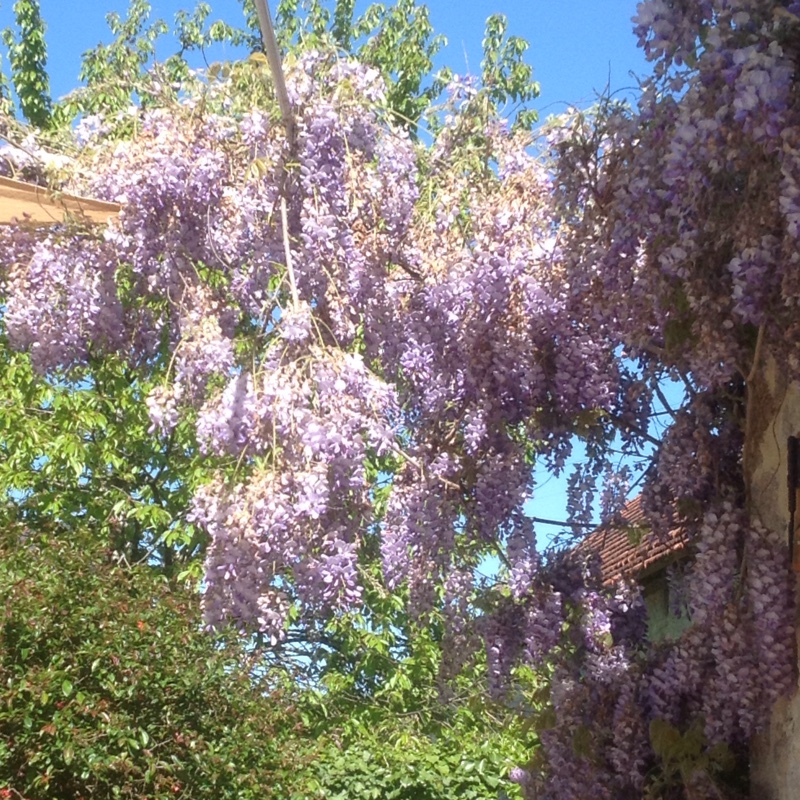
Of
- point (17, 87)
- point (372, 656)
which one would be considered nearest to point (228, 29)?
point (17, 87)

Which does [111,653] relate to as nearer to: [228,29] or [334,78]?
[334,78]

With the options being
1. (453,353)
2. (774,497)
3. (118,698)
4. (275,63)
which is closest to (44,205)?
(275,63)

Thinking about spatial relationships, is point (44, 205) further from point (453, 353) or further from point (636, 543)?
point (636, 543)

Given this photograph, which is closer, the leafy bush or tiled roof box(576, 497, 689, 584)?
tiled roof box(576, 497, 689, 584)

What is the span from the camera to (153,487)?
11.9 meters

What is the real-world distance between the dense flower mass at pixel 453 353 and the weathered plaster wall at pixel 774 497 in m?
0.09

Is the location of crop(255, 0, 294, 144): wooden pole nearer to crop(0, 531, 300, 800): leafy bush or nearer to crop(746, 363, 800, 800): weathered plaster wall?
crop(746, 363, 800, 800): weathered plaster wall

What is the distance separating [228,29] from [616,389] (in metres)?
11.4

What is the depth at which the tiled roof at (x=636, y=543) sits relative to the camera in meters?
4.36

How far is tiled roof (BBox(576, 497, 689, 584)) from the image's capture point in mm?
4363

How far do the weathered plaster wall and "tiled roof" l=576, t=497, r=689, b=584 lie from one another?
47 cm

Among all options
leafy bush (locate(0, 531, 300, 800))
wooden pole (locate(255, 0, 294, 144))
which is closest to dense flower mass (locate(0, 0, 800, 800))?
wooden pole (locate(255, 0, 294, 144))

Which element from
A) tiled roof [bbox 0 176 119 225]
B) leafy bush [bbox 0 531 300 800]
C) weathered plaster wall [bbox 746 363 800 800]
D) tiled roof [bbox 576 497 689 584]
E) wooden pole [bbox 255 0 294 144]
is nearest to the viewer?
weathered plaster wall [bbox 746 363 800 800]

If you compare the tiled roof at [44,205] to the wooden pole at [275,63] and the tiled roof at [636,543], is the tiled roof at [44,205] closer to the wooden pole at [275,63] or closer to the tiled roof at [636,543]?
the wooden pole at [275,63]
